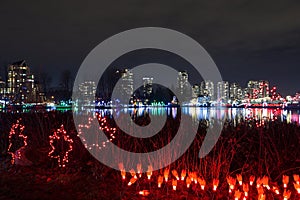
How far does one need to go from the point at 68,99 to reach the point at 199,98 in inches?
2289

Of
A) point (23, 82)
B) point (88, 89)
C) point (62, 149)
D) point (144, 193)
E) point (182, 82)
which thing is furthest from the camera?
point (23, 82)

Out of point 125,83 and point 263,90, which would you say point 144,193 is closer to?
point 125,83

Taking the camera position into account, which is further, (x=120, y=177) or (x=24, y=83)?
(x=24, y=83)

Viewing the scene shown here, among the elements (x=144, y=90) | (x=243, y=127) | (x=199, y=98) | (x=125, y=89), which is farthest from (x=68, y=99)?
(x=243, y=127)

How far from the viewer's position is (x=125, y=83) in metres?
78.1

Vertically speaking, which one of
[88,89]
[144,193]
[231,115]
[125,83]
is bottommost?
[144,193]

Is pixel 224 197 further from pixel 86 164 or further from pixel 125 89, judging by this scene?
pixel 125 89

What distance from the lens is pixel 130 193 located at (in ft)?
17.6

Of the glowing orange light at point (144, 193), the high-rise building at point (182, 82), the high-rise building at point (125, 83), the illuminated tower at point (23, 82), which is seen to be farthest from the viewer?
the illuminated tower at point (23, 82)

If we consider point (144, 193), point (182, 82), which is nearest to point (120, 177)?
point (144, 193)

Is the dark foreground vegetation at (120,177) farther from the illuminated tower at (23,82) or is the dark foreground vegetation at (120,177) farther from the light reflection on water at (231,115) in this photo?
the illuminated tower at (23,82)

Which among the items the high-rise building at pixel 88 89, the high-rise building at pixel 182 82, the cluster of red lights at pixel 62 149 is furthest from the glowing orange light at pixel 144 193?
the high-rise building at pixel 182 82

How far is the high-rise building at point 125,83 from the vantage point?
241 feet

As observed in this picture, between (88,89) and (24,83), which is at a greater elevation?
(24,83)
